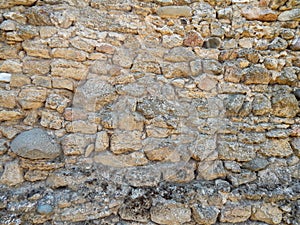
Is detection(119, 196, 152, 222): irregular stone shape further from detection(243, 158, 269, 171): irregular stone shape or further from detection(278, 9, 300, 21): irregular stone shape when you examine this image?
detection(278, 9, 300, 21): irregular stone shape

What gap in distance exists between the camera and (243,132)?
1557 millimetres

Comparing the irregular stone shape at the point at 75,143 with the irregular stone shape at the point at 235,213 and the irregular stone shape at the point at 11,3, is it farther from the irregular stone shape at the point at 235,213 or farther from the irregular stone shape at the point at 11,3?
the irregular stone shape at the point at 235,213

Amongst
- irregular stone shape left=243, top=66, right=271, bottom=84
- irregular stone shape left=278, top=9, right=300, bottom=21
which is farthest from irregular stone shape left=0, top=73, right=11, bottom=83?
irregular stone shape left=278, top=9, right=300, bottom=21

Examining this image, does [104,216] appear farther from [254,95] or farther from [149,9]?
[149,9]

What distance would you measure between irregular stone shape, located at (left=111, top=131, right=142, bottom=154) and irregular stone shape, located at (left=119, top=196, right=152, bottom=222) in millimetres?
322

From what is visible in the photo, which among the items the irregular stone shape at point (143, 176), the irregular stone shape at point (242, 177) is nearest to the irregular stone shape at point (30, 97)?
the irregular stone shape at point (143, 176)

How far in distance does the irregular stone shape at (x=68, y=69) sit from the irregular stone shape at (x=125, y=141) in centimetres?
45

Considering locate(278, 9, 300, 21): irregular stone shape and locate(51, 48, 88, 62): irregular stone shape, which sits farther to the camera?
locate(278, 9, 300, 21): irregular stone shape

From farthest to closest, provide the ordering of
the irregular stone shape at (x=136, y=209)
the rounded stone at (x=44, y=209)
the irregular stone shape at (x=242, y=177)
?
1. the irregular stone shape at (x=242, y=177)
2. the irregular stone shape at (x=136, y=209)
3. the rounded stone at (x=44, y=209)

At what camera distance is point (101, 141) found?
4.72ft

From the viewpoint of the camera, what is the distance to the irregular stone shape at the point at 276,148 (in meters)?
1.56

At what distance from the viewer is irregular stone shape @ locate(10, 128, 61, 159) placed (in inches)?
52.1

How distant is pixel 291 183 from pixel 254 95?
671 millimetres

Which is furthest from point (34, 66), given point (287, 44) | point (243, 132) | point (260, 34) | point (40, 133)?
point (287, 44)
